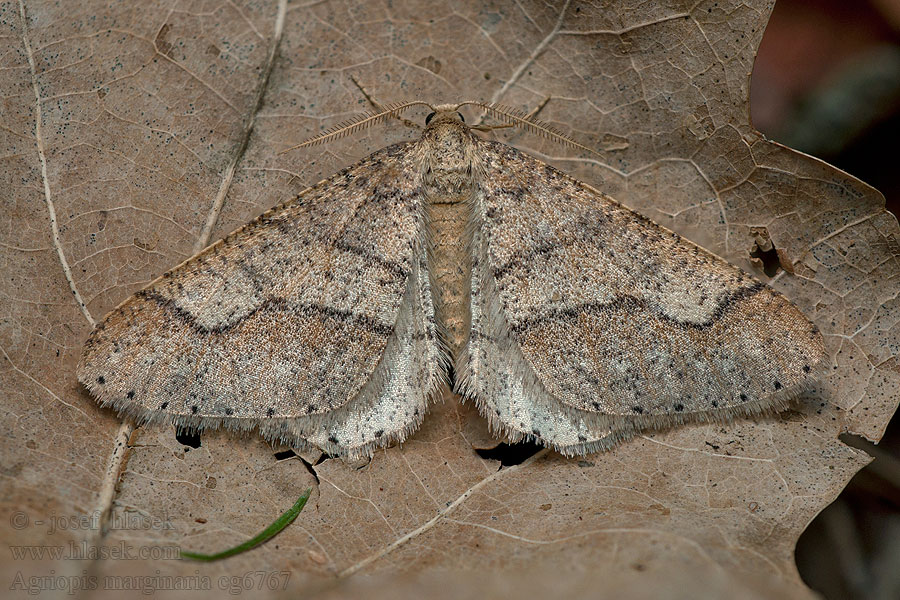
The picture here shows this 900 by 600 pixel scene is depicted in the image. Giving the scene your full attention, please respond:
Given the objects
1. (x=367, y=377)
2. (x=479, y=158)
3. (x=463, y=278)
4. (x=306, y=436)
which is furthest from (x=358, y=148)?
(x=306, y=436)

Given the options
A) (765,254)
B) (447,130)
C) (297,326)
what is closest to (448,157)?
(447,130)

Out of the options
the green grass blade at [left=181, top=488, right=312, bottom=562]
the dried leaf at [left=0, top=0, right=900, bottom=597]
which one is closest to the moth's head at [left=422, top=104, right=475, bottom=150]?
the dried leaf at [left=0, top=0, right=900, bottom=597]

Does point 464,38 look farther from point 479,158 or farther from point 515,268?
point 515,268

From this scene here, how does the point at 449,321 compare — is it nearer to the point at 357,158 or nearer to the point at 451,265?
the point at 451,265

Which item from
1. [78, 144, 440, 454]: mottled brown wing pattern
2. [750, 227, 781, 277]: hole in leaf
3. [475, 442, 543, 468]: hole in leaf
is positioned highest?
[750, 227, 781, 277]: hole in leaf

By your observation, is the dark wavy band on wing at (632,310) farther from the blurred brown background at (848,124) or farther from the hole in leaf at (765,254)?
the blurred brown background at (848,124)

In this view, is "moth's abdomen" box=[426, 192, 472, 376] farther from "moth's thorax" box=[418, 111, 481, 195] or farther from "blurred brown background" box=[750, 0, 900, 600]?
"blurred brown background" box=[750, 0, 900, 600]
